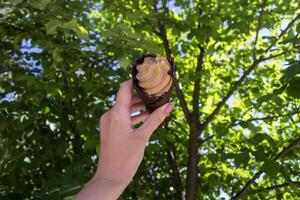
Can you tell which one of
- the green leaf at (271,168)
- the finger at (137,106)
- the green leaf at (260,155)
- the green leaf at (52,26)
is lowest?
the green leaf at (271,168)

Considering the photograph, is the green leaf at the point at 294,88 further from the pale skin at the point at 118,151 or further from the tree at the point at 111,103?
the pale skin at the point at 118,151

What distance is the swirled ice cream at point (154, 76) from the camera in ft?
4.21

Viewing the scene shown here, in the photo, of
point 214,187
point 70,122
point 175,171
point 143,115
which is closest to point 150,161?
point 175,171

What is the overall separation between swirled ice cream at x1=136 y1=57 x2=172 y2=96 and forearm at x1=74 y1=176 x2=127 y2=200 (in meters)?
0.35

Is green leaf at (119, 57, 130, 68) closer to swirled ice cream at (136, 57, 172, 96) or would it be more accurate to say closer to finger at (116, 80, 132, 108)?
swirled ice cream at (136, 57, 172, 96)

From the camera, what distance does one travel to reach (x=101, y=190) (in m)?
1.00

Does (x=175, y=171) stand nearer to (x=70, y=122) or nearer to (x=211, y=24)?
(x=70, y=122)

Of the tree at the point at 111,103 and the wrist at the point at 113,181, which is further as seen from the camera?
the tree at the point at 111,103

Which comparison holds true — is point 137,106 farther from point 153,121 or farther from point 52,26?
point 52,26

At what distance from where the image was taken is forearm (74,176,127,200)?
0.99 metres

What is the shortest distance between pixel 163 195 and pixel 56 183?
1.67m

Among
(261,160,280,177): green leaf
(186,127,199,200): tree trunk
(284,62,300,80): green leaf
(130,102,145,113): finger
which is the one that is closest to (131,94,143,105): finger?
(130,102,145,113): finger

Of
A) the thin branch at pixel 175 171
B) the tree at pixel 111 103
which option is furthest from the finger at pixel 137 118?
the thin branch at pixel 175 171

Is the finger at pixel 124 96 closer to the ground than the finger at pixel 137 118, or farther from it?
farther from it
